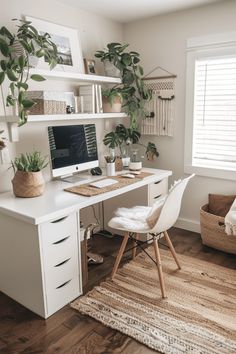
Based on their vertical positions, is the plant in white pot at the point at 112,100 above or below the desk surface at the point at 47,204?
above

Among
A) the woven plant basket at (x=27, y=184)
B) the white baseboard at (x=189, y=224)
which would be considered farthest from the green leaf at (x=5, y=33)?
the white baseboard at (x=189, y=224)

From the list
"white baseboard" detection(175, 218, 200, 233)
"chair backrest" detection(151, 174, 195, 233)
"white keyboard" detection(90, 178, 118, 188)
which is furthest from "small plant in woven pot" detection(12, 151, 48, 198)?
"white baseboard" detection(175, 218, 200, 233)

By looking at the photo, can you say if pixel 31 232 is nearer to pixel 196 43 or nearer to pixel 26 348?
pixel 26 348

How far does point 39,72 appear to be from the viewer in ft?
7.59

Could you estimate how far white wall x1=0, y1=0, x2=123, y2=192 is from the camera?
234 centimetres

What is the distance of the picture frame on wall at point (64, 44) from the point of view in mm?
2480

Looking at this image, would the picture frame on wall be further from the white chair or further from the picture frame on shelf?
the white chair

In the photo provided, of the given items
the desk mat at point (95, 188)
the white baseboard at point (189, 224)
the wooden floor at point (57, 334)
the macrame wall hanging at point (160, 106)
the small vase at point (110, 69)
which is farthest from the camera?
the white baseboard at point (189, 224)

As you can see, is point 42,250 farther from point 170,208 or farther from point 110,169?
point 110,169

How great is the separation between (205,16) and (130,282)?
2.43m

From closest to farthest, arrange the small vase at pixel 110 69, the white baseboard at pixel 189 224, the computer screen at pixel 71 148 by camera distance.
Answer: the computer screen at pixel 71 148
the small vase at pixel 110 69
the white baseboard at pixel 189 224

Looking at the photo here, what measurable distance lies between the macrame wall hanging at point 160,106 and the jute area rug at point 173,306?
1.43 metres

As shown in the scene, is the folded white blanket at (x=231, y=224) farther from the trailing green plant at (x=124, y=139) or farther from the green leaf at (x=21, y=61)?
the green leaf at (x=21, y=61)

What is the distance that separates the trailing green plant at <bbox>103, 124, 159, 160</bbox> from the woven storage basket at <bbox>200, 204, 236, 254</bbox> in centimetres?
86
